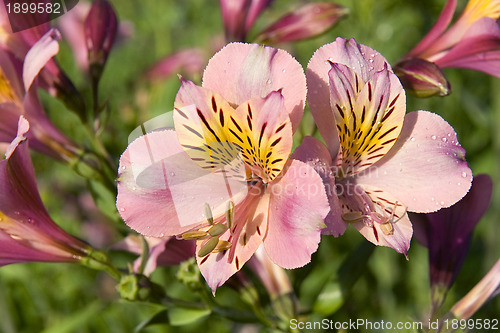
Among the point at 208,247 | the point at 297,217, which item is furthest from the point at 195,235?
the point at 297,217

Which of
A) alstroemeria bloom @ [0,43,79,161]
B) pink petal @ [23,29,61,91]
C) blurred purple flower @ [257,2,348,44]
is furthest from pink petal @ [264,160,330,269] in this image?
blurred purple flower @ [257,2,348,44]

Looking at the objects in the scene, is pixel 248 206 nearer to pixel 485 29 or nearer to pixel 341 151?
pixel 341 151

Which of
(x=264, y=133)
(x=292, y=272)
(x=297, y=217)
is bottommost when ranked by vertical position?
(x=292, y=272)

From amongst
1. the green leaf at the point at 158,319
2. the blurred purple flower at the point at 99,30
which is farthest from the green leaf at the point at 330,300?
the blurred purple flower at the point at 99,30

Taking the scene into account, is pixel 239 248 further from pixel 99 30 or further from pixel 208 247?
pixel 99 30

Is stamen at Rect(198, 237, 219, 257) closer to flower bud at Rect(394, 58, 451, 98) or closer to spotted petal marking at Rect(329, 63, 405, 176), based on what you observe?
spotted petal marking at Rect(329, 63, 405, 176)
